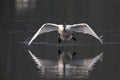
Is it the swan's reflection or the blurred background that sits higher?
the swan's reflection

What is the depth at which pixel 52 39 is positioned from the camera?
2461 centimetres

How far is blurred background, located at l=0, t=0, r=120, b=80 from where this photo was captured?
58.1 feet

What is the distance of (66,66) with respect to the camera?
18562mm

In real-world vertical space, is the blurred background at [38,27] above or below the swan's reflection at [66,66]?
below

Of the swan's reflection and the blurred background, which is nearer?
the swan's reflection

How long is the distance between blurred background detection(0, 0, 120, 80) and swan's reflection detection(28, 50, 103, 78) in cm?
23

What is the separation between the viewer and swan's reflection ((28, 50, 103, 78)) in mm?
17172

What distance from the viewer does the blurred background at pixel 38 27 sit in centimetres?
1772

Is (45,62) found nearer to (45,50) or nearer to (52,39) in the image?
(45,50)

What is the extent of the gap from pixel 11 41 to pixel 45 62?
478cm

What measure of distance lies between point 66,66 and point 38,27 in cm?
1164

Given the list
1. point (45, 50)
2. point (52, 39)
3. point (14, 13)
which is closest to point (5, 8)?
point (14, 13)

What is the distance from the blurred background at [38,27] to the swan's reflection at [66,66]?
0.23 metres

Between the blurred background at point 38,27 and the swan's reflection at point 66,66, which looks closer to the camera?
the swan's reflection at point 66,66
